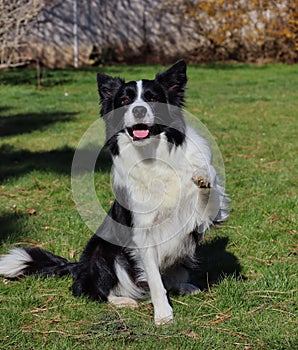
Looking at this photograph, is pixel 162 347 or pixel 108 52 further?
pixel 108 52

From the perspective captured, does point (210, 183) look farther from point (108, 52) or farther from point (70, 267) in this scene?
point (108, 52)

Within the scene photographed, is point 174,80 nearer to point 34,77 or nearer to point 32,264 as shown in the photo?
point 32,264

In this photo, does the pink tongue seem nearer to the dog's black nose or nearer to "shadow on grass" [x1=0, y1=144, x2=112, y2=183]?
the dog's black nose

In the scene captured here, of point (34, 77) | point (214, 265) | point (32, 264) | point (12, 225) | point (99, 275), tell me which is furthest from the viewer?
point (34, 77)

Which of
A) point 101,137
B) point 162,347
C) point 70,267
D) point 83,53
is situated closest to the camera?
point 162,347

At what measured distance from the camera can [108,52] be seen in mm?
18641

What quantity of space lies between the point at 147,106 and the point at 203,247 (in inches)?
61.8

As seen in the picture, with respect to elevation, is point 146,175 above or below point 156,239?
above

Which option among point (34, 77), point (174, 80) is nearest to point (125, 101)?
point (174, 80)

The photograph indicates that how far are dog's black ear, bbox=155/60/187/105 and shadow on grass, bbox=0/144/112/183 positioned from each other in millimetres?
3314

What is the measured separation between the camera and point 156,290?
340 centimetres

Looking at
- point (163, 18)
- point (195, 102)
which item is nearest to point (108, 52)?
point (163, 18)

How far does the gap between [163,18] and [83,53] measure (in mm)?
2975

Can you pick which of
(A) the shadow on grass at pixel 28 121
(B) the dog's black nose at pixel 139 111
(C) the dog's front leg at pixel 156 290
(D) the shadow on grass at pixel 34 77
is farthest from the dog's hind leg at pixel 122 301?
(D) the shadow on grass at pixel 34 77
